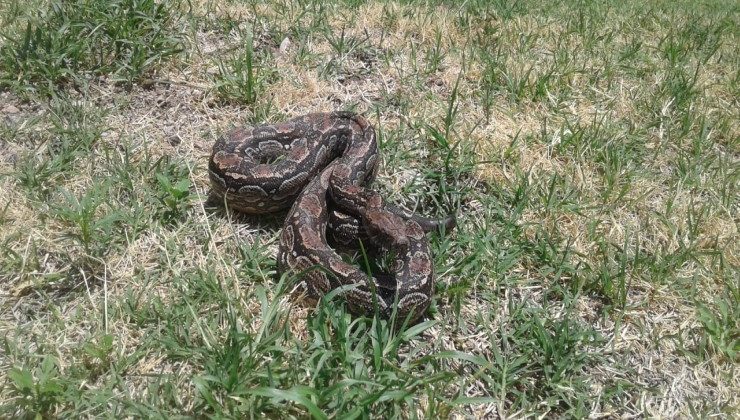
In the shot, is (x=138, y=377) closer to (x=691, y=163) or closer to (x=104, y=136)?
(x=104, y=136)

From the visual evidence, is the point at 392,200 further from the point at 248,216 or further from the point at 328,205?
the point at 248,216

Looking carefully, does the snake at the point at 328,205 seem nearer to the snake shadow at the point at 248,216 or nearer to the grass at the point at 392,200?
the snake shadow at the point at 248,216

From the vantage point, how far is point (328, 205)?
16.5 feet

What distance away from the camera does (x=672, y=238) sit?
495cm

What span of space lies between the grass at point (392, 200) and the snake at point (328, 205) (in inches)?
7.9

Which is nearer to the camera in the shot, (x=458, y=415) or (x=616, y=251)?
(x=458, y=415)

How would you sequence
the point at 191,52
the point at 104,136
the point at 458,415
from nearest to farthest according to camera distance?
the point at 458,415, the point at 104,136, the point at 191,52

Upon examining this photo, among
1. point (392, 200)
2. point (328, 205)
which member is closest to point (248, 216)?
point (328, 205)

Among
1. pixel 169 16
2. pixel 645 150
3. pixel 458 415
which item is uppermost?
pixel 169 16

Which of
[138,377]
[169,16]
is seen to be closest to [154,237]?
[138,377]

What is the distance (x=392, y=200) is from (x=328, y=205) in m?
0.69

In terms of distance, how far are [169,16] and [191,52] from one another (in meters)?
0.57

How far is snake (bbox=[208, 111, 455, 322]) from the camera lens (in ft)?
13.6

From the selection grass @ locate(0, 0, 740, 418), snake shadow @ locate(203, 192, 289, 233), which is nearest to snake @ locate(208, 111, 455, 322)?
snake shadow @ locate(203, 192, 289, 233)
